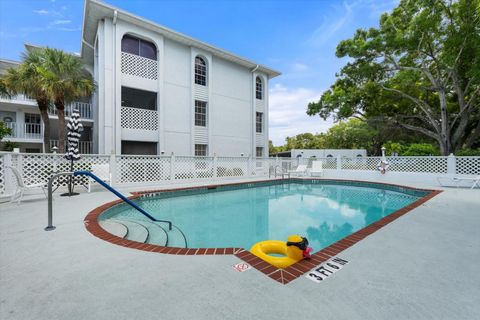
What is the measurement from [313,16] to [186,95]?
25.4 ft

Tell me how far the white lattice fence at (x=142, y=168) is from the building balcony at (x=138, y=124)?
249cm

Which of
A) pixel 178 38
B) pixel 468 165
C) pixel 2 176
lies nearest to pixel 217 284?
pixel 2 176

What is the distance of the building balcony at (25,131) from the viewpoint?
13.0 m

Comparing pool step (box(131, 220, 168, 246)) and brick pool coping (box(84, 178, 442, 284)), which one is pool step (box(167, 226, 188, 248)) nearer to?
pool step (box(131, 220, 168, 246))

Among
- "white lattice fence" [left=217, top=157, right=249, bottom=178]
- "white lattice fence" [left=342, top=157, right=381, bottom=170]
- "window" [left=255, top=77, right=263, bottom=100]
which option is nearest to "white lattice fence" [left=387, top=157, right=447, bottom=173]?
"white lattice fence" [left=342, top=157, right=381, bottom=170]

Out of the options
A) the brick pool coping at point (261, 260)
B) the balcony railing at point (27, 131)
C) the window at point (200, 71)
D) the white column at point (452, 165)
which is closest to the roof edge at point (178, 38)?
the window at point (200, 71)

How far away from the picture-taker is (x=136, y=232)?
4.01 m

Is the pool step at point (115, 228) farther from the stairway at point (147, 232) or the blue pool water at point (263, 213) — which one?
the blue pool water at point (263, 213)

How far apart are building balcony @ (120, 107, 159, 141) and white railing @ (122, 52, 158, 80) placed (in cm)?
185

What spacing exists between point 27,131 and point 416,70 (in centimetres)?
2357

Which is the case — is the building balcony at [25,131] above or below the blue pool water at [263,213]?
above

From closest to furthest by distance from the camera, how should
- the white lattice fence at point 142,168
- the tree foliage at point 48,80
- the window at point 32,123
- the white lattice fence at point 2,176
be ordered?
the white lattice fence at point 2,176 → the white lattice fence at point 142,168 → the tree foliage at point 48,80 → the window at point 32,123

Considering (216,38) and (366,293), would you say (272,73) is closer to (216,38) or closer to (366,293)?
(216,38)

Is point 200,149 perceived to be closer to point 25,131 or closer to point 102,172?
point 102,172
